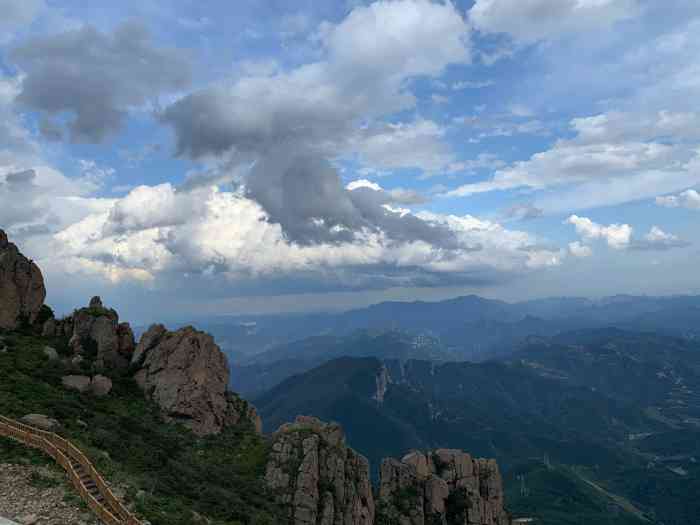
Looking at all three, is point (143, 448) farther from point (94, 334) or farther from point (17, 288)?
point (17, 288)

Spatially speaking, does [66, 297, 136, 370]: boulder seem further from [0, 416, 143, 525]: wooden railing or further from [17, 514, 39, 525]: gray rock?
[17, 514, 39, 525]: gray rock

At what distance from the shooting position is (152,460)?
165ft

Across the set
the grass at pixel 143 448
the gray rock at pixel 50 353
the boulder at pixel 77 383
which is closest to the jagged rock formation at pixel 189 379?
the grass at pixel 143 448

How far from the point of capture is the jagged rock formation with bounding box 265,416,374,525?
2496 inches

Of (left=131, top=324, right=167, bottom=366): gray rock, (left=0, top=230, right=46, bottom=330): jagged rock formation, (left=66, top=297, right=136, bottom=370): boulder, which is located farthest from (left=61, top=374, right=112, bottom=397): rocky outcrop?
(left=0, top=230, right=46, bottom=330): jagged rock formation

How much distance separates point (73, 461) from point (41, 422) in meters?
9.02

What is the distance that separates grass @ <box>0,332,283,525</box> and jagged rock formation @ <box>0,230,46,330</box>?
412 centimetres

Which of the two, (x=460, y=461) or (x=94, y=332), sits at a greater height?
(x=94, y=332)

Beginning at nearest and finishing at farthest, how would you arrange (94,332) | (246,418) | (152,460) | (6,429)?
1. (6,429)
2. (152,460)
3. (94,332)
4. (246,418)

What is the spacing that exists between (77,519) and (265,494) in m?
32.6

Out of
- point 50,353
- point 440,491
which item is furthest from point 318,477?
point 50,353

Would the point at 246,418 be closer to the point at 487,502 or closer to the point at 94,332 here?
the point at 94,332

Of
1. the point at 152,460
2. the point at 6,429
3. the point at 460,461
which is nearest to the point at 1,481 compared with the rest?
the point at 6,429

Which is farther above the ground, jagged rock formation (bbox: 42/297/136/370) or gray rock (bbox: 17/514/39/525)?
jagged rock formation (bbox: 42/297/136/370)
